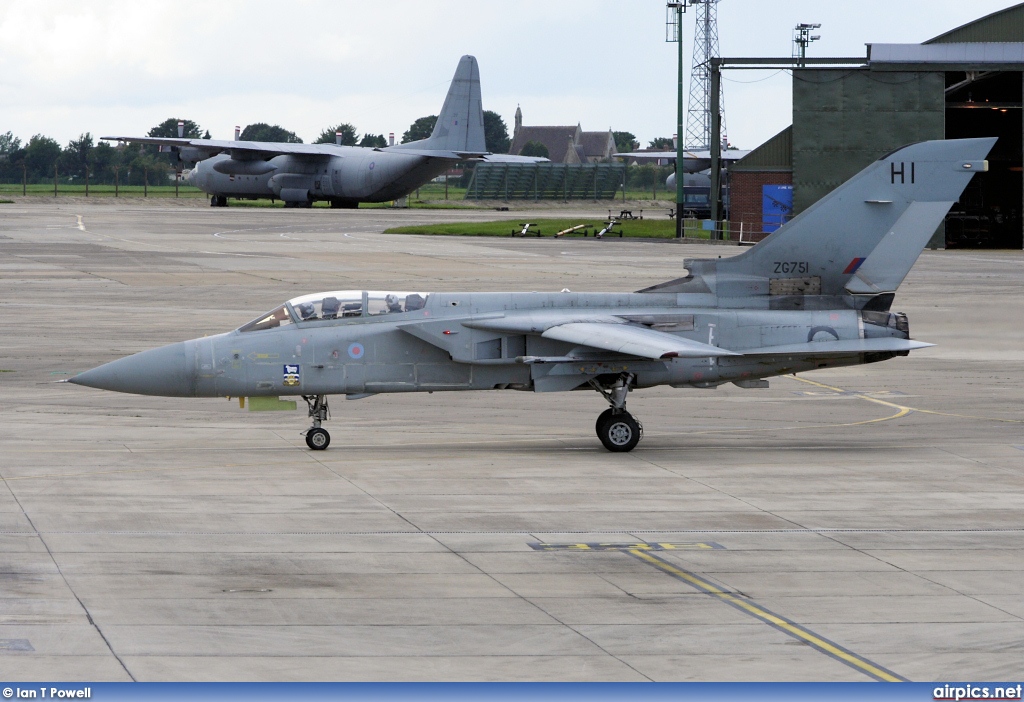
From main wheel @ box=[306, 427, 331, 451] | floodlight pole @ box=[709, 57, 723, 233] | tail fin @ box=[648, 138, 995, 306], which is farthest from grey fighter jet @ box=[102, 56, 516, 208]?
main wheel @ box=[306, 427, 331, 451]

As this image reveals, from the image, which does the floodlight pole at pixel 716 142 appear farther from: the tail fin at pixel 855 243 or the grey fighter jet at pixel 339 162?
the tail fin at pixel 855 243

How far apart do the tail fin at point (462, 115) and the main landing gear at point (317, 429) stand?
238 feet

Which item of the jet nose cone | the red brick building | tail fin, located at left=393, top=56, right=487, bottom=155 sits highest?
tail fin, located at left=393, top=56, right=487, bottom=155

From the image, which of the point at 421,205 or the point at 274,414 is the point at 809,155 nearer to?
the point at 274,414

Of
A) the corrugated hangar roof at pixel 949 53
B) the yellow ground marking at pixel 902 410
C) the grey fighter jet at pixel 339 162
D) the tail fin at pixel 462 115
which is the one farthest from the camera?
the grey fighter jet at pixel 339 162

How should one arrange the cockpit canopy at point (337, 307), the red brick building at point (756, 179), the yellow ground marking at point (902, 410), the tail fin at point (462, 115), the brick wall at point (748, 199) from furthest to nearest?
the tail fin at point (462, 115)
the brick wall at point (748, 199)
the red brick building at point (756, 179)
the yellow ground marking at point (902, 410)
the cockpit canopy at point (337, 307)

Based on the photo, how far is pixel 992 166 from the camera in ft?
236

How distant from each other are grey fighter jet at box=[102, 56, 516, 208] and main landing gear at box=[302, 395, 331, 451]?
71525 millimetres

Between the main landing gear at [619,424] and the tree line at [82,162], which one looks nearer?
the main landing gear at [619,424]

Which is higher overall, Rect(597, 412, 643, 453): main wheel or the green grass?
the green grass

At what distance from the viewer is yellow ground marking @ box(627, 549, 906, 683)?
9.96 metres

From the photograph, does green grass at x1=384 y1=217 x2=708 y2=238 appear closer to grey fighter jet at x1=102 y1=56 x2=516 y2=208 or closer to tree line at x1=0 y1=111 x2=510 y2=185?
grey fighter jet at x1=102 y1=56 x2=516 y2=208

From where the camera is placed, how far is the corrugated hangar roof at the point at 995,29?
212ft

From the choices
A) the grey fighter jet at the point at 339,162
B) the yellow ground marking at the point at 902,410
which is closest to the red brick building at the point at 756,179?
the grey fighter jet at the point at 339,162
